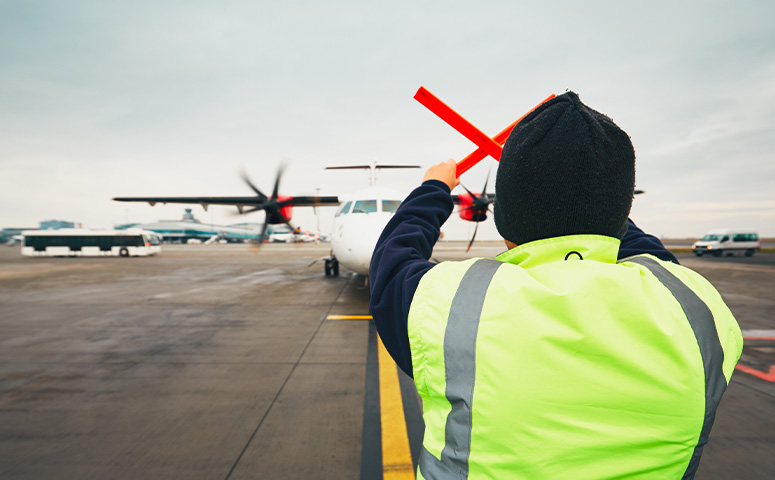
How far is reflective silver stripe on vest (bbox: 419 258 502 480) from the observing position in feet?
2.68

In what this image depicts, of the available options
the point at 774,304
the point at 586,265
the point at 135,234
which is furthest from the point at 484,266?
the point at 135,234

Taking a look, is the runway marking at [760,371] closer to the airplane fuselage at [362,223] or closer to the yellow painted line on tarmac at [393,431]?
the yellow painted line on tarmac at [393,431]

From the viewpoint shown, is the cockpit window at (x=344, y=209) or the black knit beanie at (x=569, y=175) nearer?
the black knit beanie at (x=569, y=175)

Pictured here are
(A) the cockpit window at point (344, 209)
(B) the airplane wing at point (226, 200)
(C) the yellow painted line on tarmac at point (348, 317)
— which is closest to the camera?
(C) the yellow painted line on tarmac at point (348, 317)

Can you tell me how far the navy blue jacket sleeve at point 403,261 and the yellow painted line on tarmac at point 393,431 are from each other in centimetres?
192

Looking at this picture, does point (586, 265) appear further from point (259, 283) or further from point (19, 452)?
point (259, 283)

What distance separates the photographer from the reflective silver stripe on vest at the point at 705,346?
0.79 metres

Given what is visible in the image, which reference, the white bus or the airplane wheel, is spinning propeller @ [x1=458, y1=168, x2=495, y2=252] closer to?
the airplane wheel

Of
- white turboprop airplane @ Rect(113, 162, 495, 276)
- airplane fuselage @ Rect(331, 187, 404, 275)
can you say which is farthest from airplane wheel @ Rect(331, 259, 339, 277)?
airplane fuselage @ Rect(331, 187, 404, 275)

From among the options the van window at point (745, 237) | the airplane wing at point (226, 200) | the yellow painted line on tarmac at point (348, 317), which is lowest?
the yellow painted line on tarmac at point (348, 317)

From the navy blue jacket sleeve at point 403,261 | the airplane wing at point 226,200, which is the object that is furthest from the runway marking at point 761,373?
the airplane wing at point 226,200

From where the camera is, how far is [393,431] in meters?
3.05

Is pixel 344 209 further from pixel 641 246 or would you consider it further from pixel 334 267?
pixel 641 246

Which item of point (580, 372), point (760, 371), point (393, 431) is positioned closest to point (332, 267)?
point (393, 431)
